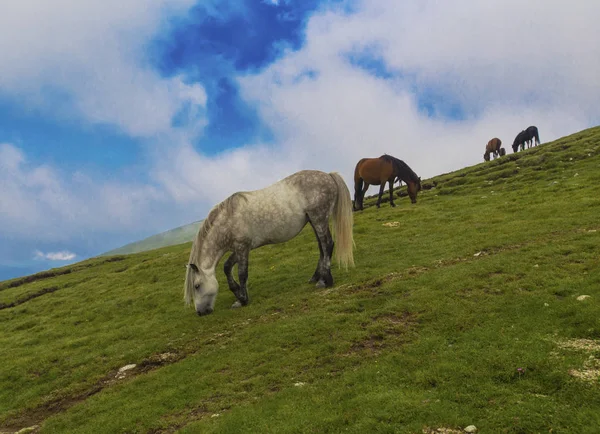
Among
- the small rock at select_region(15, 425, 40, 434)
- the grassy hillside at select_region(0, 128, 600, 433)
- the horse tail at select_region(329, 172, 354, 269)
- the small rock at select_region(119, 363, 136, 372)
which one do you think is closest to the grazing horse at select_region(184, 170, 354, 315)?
the horse tail at select_region(329, 172, 354, 269)

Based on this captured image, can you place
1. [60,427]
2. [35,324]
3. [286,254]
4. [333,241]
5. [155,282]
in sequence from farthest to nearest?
[155,282], [286,254], [35,324], [333,241], [60,427]

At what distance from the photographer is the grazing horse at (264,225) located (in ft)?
40.5

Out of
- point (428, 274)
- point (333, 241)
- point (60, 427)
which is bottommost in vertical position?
point (60, 427)

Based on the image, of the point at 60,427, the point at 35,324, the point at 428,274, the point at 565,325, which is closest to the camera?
the point at 565,325

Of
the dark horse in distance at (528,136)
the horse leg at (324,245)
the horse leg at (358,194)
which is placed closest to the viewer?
the horse leg at (324,245)

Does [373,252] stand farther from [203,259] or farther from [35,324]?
[35,324]

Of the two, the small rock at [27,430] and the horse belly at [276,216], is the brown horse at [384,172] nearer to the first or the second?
the horse belly at [276,216]

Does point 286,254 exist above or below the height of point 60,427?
above

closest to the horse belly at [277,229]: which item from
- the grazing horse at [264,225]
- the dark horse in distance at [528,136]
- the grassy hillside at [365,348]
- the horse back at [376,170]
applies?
the grazing horse at [264,225]

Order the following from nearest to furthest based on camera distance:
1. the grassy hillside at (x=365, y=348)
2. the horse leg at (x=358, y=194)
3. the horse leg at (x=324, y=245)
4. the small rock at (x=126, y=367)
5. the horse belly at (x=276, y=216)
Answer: the grassy hillside at (x=365, y=348) < the small rock at (x=126, y=367) < the horse belly at (x=276, y=216) < the horse leg at (x=324, y=245) < the horse leg at (x=358, y=194)

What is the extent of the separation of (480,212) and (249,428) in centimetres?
1813

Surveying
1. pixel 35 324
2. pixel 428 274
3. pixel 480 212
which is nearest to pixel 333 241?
pixel 428 274

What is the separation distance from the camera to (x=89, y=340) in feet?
44.2

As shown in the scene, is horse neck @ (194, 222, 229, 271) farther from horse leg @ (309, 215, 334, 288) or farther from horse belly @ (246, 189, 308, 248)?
horse leg @ (309, 215, 334, 288)
